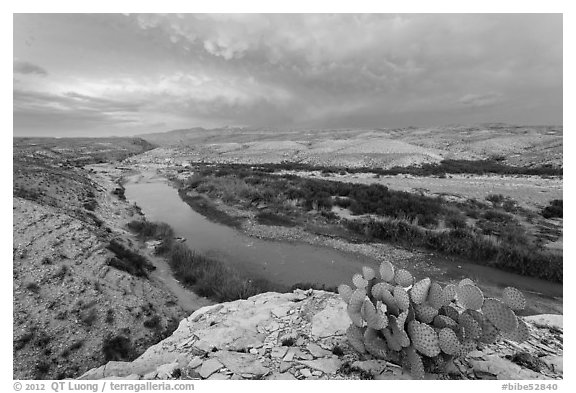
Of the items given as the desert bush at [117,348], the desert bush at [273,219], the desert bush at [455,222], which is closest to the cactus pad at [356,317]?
the desert bush at [117,348]

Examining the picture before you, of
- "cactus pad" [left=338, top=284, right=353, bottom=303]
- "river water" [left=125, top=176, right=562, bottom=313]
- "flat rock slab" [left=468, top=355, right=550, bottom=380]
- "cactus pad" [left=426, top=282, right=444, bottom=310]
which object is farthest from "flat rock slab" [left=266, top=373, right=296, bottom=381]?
"river water" [left=125, top=176, right=562, bottom=313]

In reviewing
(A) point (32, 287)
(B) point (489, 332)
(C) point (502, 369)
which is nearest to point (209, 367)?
(B) point (489, 332)

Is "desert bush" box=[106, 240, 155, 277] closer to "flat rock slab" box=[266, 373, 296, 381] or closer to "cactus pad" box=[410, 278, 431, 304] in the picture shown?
"flat rock slab" box=[266, 373, 296, 381]

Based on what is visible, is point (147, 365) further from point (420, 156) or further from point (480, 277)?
point (420, 156)

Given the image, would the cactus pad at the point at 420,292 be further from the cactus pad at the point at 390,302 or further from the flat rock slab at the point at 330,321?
the flat rock slab at the point at 330,321

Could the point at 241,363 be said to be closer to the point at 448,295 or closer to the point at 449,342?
the point at 449,342

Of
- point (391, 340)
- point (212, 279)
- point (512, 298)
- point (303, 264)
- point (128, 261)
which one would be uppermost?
point (512, 298)

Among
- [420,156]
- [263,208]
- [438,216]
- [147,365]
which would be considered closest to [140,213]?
[263,208]
